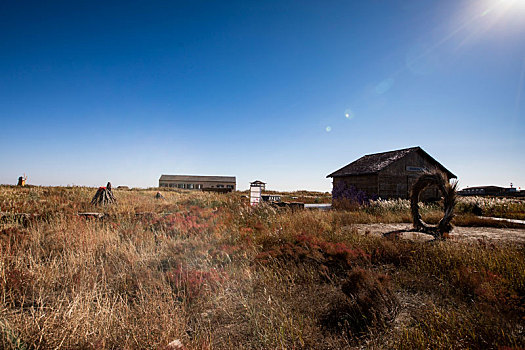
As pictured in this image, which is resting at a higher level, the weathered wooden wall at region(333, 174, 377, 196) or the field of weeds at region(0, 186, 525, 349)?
the weathered wooden wall at region(333, 174, 377, 196)

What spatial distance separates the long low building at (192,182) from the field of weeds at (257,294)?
4716 cm

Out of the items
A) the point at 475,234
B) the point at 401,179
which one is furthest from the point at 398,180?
the point at 475,234

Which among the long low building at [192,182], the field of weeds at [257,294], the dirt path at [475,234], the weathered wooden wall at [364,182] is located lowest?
the field of weeds at [257,294]

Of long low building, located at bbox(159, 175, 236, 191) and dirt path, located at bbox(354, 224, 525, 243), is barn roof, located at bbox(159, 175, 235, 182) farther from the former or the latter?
dirt path, located at bbox(354, 224, 525, 243)

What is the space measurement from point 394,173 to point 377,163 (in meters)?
1.54

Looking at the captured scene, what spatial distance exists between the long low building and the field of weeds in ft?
155

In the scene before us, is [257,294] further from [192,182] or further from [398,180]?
[192,182]

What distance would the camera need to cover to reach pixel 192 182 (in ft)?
172

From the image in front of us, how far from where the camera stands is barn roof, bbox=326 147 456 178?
55.8 ft

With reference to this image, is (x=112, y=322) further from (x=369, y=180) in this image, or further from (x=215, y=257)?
(x=369, y=180)

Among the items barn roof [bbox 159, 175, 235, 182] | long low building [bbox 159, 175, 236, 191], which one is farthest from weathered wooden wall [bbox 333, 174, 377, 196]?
barn roof [bbox 159, 175, 235, 182]

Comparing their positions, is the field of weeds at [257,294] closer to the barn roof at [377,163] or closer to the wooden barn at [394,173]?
the wooden barn at [394,173]

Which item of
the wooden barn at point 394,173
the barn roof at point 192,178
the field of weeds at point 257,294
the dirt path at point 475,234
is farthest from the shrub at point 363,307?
the barn roof at point 192,178

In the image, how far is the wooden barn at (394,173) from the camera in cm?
1648
